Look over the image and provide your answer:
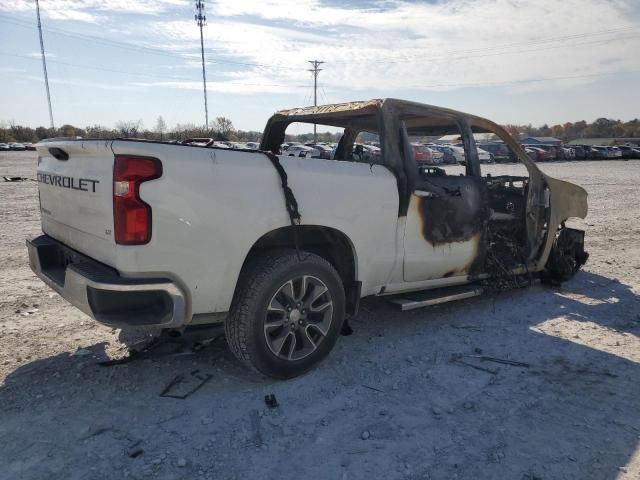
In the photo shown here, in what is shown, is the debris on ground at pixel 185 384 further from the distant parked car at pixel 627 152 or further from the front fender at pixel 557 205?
the distant parked car at pixel 627 152

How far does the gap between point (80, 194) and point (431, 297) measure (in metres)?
2.93

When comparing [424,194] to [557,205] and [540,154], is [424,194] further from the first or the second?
[540,154]

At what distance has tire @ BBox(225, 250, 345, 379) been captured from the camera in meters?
3.23

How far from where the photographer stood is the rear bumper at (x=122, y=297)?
2758mm

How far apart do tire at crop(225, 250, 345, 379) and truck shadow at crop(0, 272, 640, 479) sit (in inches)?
7.5

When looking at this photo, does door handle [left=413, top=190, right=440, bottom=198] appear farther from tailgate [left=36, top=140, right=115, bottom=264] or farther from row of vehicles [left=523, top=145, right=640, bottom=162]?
row of vehicles [left=523, top=145, right=640, bottom=162]

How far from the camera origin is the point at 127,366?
11.9 ft

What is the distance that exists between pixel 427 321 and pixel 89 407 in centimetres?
298

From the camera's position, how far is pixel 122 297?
280cm

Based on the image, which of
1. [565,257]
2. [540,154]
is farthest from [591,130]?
[565,257]

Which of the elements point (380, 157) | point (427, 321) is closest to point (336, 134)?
point (380, 157)

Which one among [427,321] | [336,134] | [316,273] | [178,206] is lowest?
[427,321]

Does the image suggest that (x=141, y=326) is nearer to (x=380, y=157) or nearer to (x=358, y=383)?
(x=358, y=383)

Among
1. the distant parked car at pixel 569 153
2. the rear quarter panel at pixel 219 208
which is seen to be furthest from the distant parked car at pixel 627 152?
the rear quarter panel at pixel 219 208
